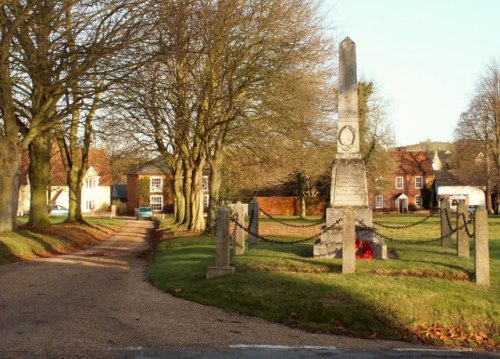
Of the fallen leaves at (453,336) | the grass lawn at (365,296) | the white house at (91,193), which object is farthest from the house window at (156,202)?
the fallen leaves at (453,336)

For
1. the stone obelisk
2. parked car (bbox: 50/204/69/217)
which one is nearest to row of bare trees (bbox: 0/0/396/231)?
the stone obelisk

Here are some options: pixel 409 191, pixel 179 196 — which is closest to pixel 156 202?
pixel 409 191

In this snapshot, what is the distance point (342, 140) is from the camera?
53.1 feet

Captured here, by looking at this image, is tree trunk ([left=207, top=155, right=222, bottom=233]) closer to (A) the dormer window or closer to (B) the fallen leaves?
(B) the fallen leaves

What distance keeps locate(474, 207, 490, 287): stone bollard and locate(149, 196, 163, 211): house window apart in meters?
77.6

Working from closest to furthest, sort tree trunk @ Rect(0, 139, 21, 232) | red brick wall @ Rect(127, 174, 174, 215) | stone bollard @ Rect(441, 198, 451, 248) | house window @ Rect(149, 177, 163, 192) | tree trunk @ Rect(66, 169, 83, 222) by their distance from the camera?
stone bollard @ Rect(441, 198, 451, 248) → tree trunk @ Rect(0, 139, 21, 232) → tree trunk @ Rect(66, 169, 83, 222) → red brick wall @ Rect(127, 174, 174, 215) → house window @ Rect(149, 177, 163, 192)

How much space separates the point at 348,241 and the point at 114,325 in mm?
4960

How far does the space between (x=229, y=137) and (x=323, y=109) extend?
4.93 metres

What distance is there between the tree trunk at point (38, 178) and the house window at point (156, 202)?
2232 inches

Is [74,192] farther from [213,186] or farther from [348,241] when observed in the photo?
[348,241]

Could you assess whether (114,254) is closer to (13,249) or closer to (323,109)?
(13,249)

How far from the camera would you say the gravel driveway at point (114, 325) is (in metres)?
7.74

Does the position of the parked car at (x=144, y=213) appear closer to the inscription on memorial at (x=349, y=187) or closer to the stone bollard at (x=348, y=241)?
the inscription on memorial at (x=349, y=187)

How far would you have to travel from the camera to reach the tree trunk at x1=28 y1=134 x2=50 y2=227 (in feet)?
96.0
